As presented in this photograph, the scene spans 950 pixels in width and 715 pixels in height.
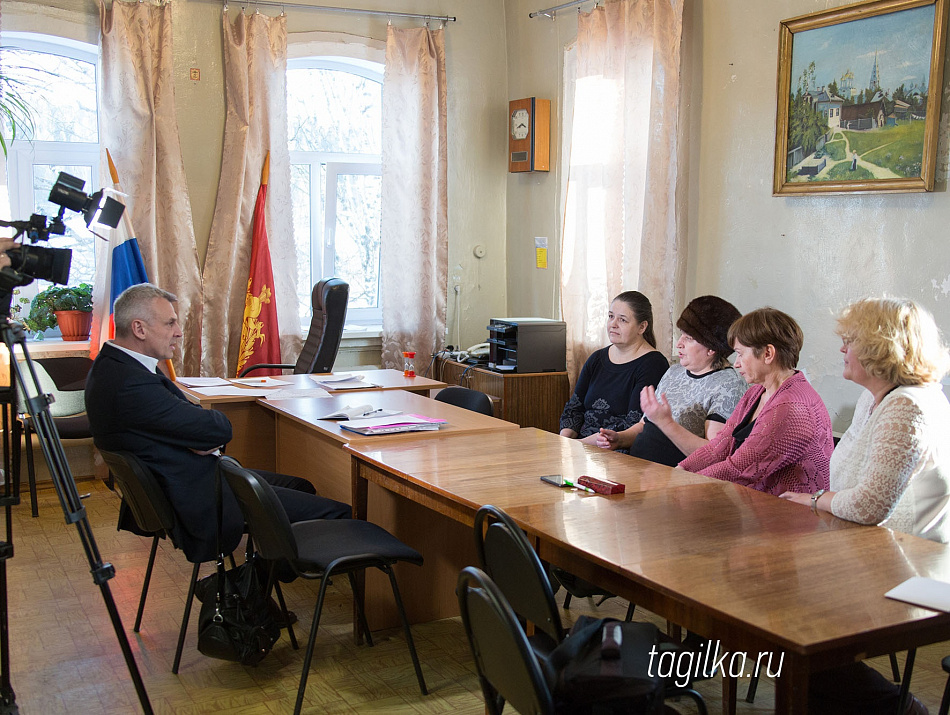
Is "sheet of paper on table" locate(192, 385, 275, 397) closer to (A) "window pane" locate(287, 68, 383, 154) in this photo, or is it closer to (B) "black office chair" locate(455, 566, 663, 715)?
(A) "window pane" locate(287, 68, 383, 154)

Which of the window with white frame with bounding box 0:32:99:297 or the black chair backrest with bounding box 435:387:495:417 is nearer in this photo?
the black chair backrest with bounding box 435:387:495:417

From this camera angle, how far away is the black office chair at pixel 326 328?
17.0 ft

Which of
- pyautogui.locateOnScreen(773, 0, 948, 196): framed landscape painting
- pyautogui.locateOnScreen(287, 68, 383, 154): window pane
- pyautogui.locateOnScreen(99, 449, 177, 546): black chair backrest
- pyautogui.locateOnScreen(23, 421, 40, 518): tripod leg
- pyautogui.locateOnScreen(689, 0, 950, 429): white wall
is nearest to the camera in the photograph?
pyautogui.locateOnScreen(99, 449, 177, 546): black chair backrest

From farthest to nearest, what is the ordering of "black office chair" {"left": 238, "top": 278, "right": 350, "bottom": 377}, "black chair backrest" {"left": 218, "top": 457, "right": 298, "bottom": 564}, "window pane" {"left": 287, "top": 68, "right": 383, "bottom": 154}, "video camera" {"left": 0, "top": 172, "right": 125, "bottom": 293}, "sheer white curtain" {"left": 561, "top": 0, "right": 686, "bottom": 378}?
"window pane" {"left": 287, "top": 68, "right": 383, "bottom": 154}, "black office chair" {"left": 238, "top": 278, "right": 350, "bottom": 377}, "sheer white curtain" {"left": 561, "top": 0, "right": 686, "bottom": 378}, "black chair backrest" {"left": 218, "top": 457, "right": 298, "bottom": 564}, "video camera" {"left": 0, "top": 172, "right": 125, "bottom": 293}

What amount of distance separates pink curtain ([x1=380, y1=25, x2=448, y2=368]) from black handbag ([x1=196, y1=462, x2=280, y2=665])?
11.3 ft

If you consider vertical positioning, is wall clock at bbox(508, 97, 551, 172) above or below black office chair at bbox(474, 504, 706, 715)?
above

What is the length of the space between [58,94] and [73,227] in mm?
804

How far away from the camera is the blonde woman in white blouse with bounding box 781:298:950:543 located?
7.29 feet

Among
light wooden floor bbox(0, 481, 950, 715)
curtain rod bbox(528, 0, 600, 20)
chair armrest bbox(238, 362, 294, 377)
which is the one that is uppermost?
curtain rod bbox(528, 0, 600, 20)

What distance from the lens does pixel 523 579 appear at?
208cm

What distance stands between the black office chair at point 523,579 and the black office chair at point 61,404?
323 centimetres

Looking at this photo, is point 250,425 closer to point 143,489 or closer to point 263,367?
point 263,367

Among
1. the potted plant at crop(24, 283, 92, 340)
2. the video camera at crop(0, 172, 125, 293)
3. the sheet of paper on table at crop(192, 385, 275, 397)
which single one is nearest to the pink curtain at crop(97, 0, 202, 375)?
the potted plant at crop(24, 283, 92, 340)

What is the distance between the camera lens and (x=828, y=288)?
416cm
